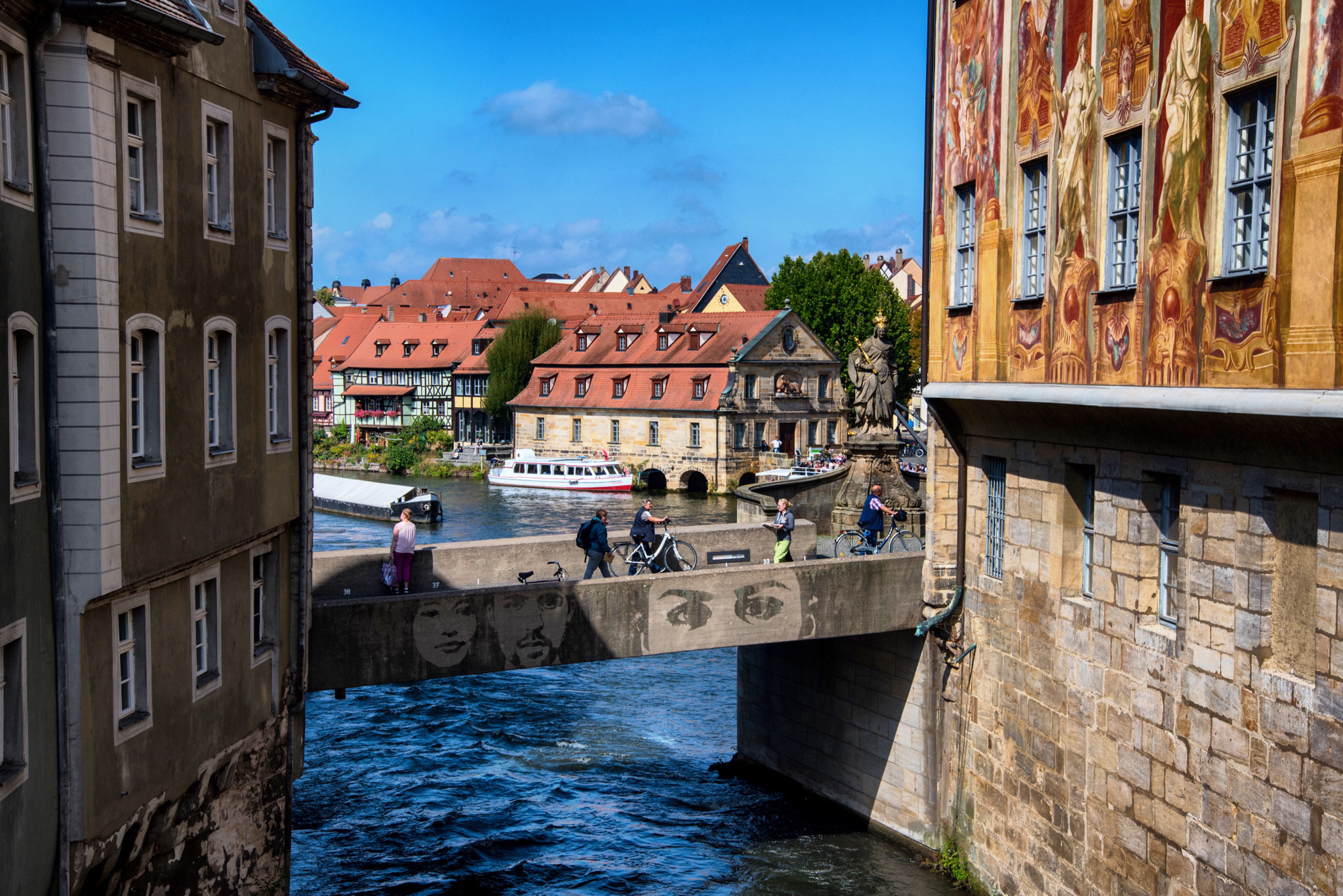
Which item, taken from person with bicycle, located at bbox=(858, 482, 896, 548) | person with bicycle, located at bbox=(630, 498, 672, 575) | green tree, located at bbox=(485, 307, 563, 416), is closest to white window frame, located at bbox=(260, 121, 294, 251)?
person with bicycle, located at bbox=(630, 498, 672, 575)

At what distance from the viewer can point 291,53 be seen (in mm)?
14266

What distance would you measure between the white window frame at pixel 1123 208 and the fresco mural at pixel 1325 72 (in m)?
2.42

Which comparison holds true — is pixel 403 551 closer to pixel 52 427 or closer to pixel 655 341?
pixel 52 427

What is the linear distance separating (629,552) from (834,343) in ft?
191

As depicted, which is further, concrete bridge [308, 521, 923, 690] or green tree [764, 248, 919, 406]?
green tree [764, 248, 919, 406]

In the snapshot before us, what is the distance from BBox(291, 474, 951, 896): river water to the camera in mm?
17562

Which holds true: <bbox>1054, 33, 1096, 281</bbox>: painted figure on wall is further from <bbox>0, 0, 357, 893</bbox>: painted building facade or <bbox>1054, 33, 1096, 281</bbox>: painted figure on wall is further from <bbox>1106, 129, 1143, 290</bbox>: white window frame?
<bbox>0, 0, 357, 893</bbox>: painted building facade

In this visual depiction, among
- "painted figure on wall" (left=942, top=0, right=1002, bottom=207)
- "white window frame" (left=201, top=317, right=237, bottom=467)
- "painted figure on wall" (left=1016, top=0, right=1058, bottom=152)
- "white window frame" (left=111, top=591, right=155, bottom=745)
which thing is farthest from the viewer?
"painted figure on wall" (left=942, top=0, right=1002, bottom=207)

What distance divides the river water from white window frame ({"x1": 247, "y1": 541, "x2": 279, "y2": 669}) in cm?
433

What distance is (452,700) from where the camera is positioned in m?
27.0

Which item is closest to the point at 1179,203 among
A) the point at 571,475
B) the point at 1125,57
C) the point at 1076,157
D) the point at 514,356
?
the point at 1125,57

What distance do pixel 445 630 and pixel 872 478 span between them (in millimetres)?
12651

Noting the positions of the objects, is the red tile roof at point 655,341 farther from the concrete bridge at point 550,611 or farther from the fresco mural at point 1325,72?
the fresco mural at point 1325,72

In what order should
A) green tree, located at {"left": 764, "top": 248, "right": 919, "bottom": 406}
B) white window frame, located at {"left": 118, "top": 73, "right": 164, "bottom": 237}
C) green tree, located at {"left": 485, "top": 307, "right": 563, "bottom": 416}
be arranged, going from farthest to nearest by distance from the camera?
green tree, located at {"left": 485, "top": 307, "right": 563, "bottom": 416} → green tree, located at {"left": 764, "top": 248, "right": 919, "bottom": 406} → white window frame, located at {"left": 118, "top": 73, "right": 164, "bottom": 237}
